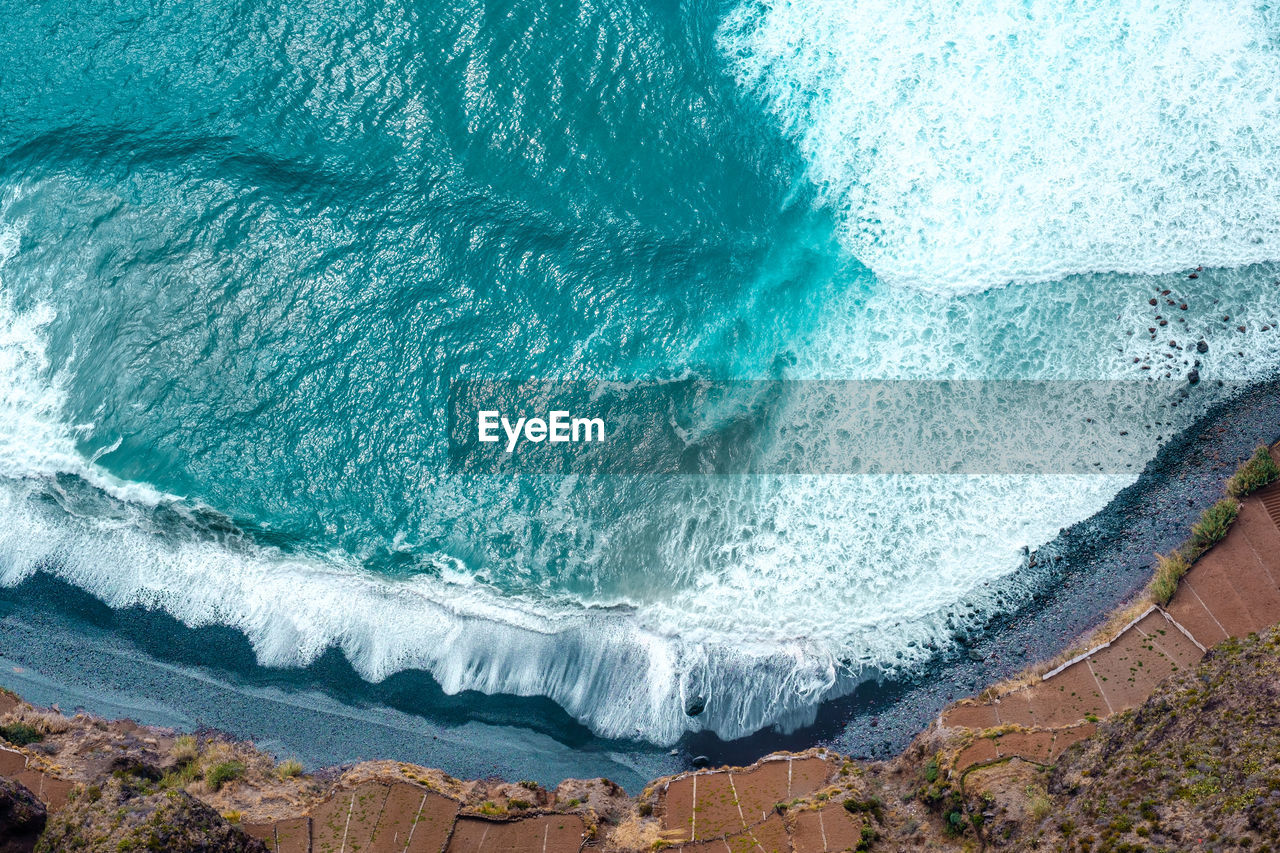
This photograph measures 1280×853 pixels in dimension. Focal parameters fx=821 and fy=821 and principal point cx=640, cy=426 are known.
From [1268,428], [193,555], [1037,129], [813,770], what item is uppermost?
[1037,129]

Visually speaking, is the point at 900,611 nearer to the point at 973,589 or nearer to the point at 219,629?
the point at 973,589

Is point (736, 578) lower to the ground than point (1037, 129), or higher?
lower

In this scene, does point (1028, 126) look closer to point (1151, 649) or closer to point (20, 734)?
point (1151, 649)

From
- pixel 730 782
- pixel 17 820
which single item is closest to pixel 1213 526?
pixel 730 782

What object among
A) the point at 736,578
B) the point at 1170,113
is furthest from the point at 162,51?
the point at 1170,113
